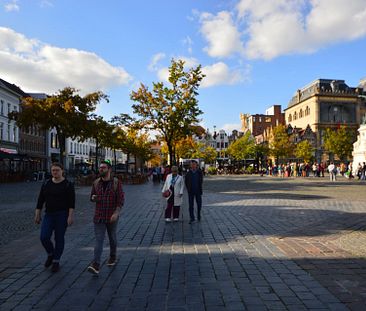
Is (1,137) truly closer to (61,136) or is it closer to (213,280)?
(61,136)

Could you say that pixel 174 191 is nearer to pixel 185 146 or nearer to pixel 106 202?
pixel 106 202

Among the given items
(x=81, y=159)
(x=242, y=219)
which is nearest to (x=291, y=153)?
(x=81, y=159)

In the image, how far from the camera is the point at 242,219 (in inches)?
437

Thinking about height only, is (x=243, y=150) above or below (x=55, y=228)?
above

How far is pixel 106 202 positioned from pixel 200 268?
172cm

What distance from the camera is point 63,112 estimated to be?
83.2 feet

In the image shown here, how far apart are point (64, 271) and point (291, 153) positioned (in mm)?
69716

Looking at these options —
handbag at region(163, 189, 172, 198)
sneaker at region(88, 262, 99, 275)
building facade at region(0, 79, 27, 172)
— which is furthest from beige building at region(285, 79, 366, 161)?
sneaker at region(88, 262, 99, 275)

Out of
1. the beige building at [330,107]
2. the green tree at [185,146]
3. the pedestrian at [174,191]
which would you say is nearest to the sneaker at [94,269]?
the pedestrian at [174,191]

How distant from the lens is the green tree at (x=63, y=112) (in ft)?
82.7


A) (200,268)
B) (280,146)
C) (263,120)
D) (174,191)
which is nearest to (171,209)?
(174,191)

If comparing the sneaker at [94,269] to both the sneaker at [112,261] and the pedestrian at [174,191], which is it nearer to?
the sneaker at [112,261]

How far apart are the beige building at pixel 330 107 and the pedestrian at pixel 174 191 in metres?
81.4

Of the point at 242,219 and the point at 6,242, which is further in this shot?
the point at 242,219
